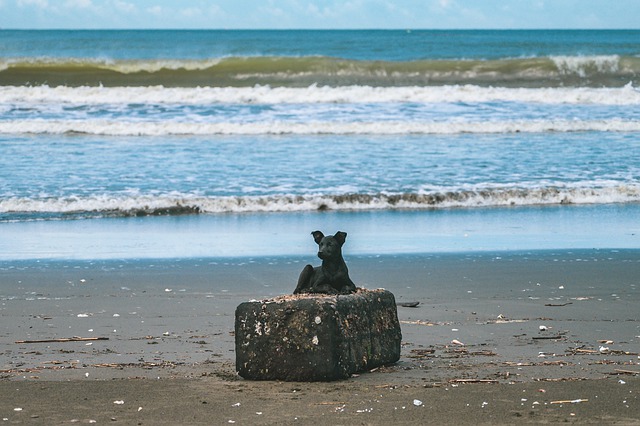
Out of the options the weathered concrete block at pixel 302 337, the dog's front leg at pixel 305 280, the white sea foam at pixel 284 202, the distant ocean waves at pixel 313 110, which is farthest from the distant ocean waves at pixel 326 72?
the weathered concrete block at pixel 302 337

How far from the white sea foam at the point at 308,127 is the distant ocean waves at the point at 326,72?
11.1 m

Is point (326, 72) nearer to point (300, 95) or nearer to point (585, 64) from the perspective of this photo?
point (300, 95)

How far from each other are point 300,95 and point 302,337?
79.1ft

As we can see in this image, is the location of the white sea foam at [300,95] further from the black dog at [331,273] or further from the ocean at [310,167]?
the black dog at [331,273]

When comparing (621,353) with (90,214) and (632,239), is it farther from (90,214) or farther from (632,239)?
(90,214)

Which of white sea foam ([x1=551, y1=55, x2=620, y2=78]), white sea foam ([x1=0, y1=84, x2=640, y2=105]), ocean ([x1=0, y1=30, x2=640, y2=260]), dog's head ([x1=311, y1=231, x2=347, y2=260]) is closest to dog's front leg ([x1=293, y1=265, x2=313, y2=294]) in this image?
dog's head ([x1=311, y1=231, x2=347, y2=260])

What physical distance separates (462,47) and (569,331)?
45955 millimetres

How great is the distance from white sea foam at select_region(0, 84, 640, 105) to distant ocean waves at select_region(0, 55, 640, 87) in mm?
3552

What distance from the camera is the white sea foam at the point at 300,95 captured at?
90.3 ft

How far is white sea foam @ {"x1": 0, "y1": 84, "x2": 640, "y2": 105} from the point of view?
90.3ft

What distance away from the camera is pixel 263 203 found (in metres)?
12.6

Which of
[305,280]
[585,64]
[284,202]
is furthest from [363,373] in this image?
[585,64]

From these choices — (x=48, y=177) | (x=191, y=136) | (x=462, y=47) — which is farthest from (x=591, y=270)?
(x=462, y=47)

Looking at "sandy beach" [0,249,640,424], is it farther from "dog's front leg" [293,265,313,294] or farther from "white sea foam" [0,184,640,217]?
"white sea foam" [0,184,640,217]
